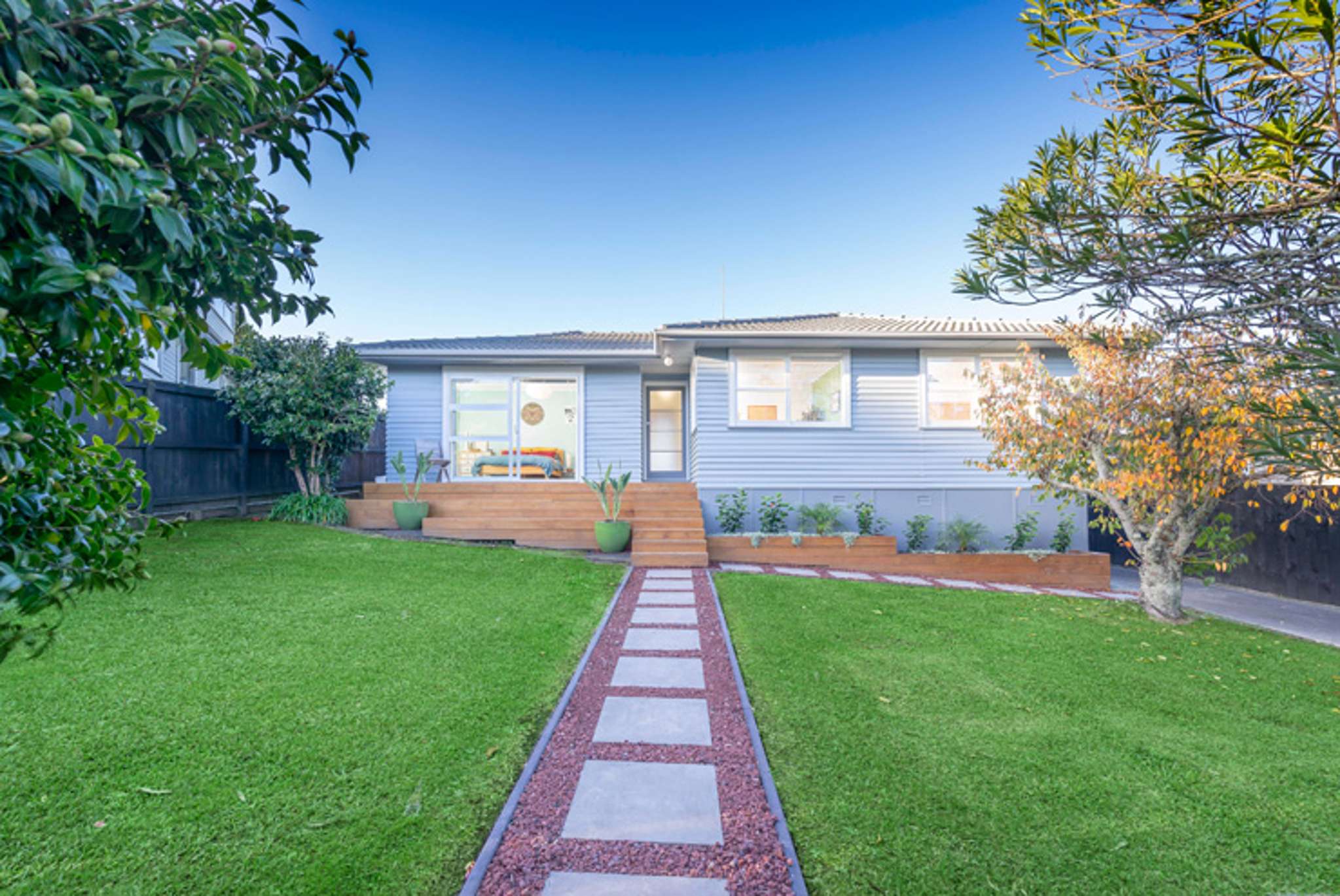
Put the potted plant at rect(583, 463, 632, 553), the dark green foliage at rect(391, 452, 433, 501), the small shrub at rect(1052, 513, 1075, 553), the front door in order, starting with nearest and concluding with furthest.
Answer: the potted plant at rect(583, 463, 632, 553) < the small shrub at rect(1052, 513, 1075, 553) < the dark green foliage at rect(391, 452, 433, 501) < the front door

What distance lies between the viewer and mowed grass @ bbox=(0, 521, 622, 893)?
1955mm

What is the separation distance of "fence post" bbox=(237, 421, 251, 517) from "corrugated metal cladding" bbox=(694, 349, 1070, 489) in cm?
710

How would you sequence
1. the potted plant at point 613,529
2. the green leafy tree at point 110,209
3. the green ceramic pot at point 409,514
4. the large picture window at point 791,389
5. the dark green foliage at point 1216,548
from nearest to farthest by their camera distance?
1. the green leafy tree at point 110,209
2. the dark green foliage at point 1216,548
3. the potted plant at point 613,529
4. the green ceramic pot at point 409,514
5. the large picture window at point 791,389

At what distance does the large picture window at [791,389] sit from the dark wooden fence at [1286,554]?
4.98m

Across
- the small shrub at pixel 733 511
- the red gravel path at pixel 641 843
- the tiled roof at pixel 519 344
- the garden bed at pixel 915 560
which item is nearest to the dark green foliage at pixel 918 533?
the garden bed at pixel 915 560

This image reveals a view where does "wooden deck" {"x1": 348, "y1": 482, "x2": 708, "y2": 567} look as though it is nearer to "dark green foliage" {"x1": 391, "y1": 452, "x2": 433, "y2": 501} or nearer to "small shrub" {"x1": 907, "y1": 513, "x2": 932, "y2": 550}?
"dark green foliage" {"x1": 391, "y1": 452, "x2": 433, "y2": 501}

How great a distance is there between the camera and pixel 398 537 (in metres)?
8.62

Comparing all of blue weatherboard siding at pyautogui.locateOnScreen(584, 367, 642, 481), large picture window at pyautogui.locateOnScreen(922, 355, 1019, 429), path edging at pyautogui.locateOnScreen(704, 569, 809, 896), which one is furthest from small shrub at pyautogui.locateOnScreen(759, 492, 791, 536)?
path edging at pyautogui.locateOnScreen(704, 569, 809, 896)

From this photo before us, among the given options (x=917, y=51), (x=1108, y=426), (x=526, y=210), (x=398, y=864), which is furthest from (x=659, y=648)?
(x=526, y=210)

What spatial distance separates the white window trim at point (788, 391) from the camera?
31.8ft

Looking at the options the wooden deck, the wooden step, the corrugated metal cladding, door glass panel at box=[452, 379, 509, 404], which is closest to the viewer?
the wooden deck

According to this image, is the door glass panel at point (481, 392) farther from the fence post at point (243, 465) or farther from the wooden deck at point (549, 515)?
the fence post at point (243, 465)

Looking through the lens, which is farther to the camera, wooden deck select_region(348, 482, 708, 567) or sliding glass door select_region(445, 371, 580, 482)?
sliding glass door select_region(445, 371, 580, 482)

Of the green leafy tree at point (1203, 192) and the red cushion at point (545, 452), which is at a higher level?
the green leafy tree at point (1203, 192)
